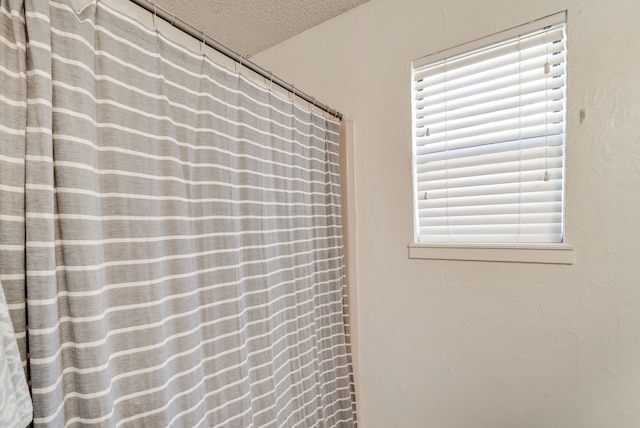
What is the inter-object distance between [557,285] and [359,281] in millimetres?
751

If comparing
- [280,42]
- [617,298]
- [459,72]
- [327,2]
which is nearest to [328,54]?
[327,2]

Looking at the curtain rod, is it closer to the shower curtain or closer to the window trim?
the shower curtain

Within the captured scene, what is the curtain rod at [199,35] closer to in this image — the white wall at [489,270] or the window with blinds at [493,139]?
the white wall at [489,270]

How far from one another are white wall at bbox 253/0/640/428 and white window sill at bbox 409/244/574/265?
1.3 inches

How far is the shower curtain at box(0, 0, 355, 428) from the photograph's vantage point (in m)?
0.49

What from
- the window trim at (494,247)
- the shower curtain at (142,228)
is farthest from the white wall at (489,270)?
the shower curtain at (142,228)

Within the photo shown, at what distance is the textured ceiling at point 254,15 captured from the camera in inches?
52.2

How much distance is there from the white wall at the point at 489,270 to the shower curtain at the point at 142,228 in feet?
1.40

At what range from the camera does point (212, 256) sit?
2.64ft

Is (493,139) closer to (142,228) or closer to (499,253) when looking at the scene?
(499,253)

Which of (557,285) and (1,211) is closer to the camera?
(1,211)

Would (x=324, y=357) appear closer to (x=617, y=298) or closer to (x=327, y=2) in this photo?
(x=617, y=298)

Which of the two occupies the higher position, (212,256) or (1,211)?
(1,211)

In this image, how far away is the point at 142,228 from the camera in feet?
2.12
